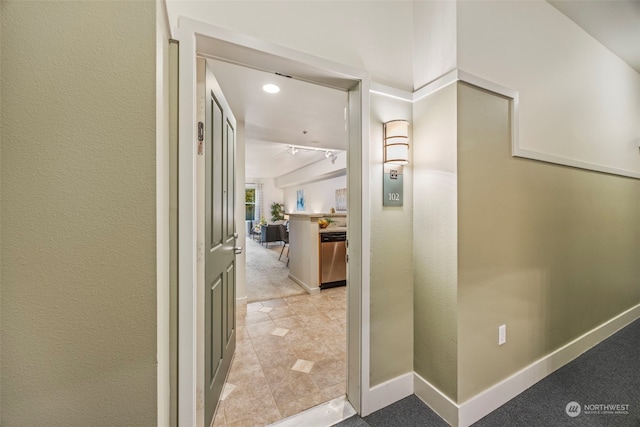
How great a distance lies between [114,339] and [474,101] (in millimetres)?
2035

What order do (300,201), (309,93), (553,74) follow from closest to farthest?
(553,74)
(309,93)
(300,201)

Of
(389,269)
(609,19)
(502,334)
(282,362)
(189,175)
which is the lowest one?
(282,362)

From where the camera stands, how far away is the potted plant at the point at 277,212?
11138 millimetres

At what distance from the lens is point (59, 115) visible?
0.74m

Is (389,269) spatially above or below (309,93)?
below

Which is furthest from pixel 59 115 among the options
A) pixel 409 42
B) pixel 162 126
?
pixel 409 42

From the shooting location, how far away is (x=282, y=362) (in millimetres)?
2107

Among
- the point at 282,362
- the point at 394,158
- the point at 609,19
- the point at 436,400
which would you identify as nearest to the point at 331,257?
the point at 282,362

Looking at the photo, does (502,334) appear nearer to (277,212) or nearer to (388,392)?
(388,392)

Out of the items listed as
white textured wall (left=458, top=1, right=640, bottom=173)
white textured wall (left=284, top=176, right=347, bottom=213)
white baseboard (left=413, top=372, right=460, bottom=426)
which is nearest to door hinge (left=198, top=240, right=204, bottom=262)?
white baseboard (left=413, top=372, right=460, bottom=426)

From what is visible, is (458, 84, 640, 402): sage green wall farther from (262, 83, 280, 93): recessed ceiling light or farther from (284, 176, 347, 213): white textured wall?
(284, 176, 347, 213): white textured wall

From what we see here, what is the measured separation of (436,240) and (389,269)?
0.35 metres

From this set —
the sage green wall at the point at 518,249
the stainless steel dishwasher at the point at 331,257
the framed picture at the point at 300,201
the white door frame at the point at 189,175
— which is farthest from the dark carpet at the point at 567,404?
the framed picture at the point at 300,201

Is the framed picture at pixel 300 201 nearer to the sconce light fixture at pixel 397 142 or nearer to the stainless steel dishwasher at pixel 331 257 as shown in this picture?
the stainless steel dishwasher at pixel 331 257
